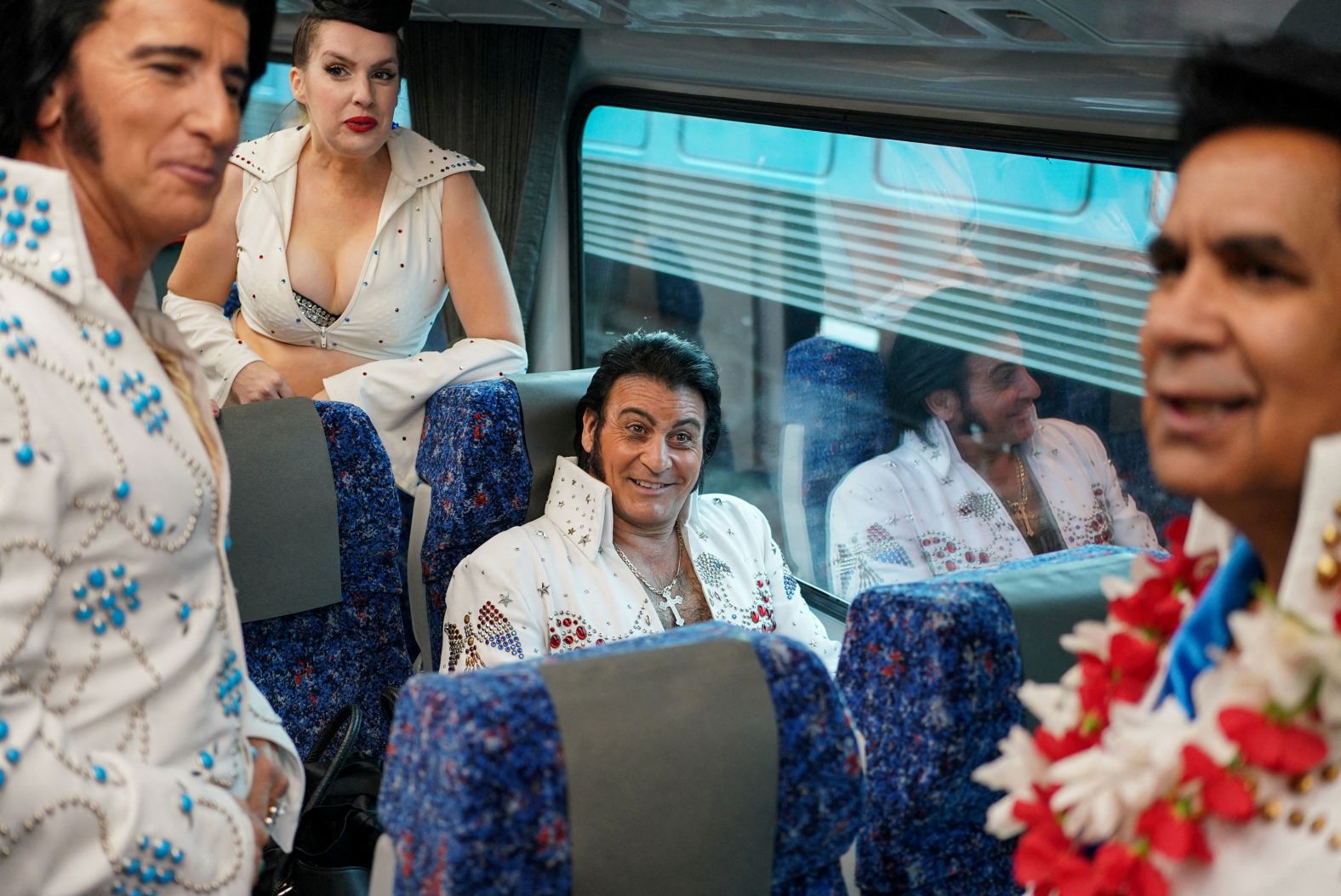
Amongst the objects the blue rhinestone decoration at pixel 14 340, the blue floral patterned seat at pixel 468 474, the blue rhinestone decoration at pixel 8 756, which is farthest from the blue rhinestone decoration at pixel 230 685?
the blue floral patterned seat at pixel 468 474

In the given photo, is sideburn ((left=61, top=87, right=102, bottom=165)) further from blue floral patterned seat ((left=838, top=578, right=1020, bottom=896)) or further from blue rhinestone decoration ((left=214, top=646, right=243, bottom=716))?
blue floral patterned seat ((left=838, top=578, right=1020, bottom=896))

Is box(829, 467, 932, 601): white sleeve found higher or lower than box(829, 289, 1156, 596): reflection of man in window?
lower

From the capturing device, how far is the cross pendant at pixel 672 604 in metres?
2.78

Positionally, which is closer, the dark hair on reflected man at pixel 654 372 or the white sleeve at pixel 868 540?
the dark hair on reflected man at pixel 654 372

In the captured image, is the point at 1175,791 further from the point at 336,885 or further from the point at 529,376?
the point at 529,376

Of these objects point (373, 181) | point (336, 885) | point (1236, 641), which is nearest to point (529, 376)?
Answer: point (373, 181)

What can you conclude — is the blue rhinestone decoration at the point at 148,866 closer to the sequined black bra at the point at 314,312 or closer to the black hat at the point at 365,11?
the sequined black bra at the point at 314,312

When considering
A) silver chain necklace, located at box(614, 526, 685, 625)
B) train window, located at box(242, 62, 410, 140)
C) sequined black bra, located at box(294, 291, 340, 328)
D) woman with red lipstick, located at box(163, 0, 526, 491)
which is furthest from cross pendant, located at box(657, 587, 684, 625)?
train window, located at box(242, 62, 410, 140)

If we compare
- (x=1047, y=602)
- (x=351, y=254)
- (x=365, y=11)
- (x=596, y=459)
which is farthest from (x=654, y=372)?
(x=1047, y=602)

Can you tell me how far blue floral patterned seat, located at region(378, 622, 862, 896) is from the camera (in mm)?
1219

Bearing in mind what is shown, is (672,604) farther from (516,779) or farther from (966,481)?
(516,779)

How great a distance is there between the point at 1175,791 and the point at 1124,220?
196cm

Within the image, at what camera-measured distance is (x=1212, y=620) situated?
1.03 meters

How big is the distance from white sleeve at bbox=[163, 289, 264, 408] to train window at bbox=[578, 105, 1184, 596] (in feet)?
5.31
